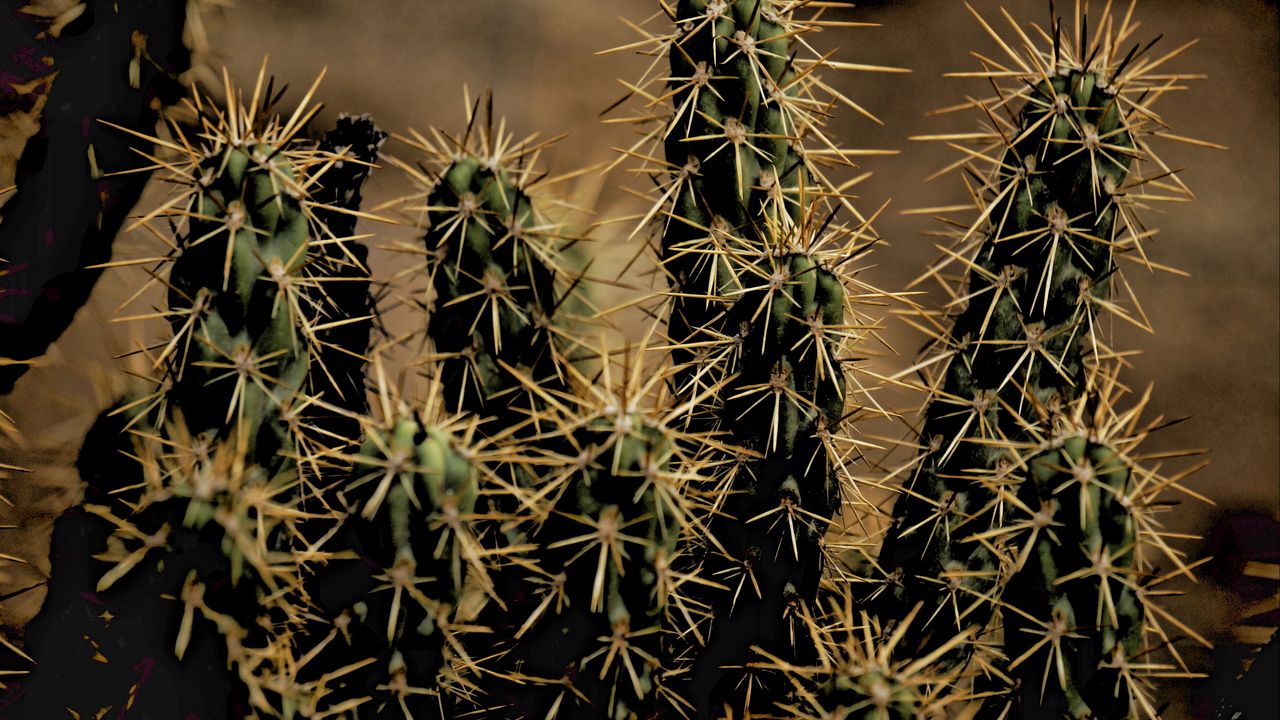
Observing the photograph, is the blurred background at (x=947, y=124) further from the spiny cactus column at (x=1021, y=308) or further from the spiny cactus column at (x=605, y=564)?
the spiny cactus column at (x=605, y=564)

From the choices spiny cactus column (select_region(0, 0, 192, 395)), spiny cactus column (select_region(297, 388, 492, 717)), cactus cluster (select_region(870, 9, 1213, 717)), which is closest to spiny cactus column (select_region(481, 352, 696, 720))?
spiny cactus column (select_region(297, 388, 492, 717))

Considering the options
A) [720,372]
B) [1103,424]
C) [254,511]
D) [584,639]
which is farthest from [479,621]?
[1103,424]

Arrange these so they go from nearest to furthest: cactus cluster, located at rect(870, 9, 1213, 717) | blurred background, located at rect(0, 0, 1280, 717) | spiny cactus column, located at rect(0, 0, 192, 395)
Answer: cactus cluster, located at rect(870, 9, 1213, 717) → spiny cactus column, located at rect(0, 0, 192, 395) → blurred background, located at rect(0, 0, 1280, 717)

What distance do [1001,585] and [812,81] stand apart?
2.56 feet

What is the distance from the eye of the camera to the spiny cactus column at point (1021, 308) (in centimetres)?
137

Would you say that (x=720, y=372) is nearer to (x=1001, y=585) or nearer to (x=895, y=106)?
(x=1001, y=585)

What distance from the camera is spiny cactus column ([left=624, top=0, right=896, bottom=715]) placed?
128 centimetres

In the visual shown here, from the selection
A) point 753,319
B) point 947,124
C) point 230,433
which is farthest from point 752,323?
point 947,124

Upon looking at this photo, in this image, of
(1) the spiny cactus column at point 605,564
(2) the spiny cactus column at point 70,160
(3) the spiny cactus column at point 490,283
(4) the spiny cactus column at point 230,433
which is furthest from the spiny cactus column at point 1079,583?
(2) the spiny cactus column at point 70,160

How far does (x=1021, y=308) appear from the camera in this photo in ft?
4.68

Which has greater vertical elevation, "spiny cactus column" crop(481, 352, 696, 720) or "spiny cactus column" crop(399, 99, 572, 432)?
"spiny cactus column" crop(399, 99, 572, 432)

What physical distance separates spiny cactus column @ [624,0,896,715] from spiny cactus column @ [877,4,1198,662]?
18cm

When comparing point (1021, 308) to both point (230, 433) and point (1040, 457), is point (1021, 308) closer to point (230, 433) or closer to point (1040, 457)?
point (1040, 457)

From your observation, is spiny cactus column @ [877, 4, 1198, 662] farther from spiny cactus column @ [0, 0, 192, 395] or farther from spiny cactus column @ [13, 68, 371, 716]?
spiny cactus column @ [0, 0, 192, 395]
